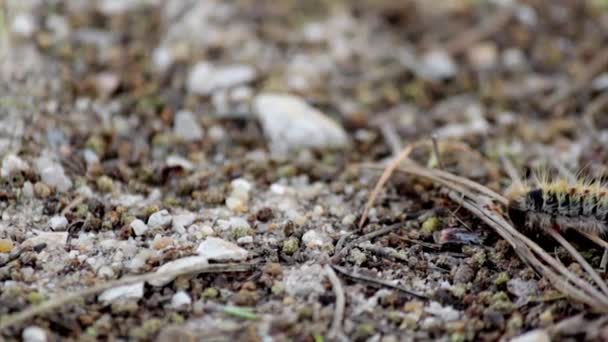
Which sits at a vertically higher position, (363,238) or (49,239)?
(49,239)

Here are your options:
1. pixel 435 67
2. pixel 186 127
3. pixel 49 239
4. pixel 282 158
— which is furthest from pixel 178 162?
pixel 435 67

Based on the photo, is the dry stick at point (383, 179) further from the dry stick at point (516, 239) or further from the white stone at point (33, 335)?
the white stone at point (33, 335)

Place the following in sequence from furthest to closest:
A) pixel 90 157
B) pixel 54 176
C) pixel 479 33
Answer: pixel 479 33, pixel 90 157, pixel 54 176

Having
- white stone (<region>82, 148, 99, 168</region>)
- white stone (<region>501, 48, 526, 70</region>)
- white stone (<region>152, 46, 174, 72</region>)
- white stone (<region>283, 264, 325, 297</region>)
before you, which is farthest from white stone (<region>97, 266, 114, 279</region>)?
white stone (<region>501, 48, 526, 70</region>)

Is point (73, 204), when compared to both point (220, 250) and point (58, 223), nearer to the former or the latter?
point (58, 223)

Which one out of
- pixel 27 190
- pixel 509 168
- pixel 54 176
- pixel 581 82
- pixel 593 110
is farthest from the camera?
pixel 581 82

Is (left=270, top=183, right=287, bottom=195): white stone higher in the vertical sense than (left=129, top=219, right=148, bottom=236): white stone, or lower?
lower

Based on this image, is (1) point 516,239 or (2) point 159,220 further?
(2) point 159,220

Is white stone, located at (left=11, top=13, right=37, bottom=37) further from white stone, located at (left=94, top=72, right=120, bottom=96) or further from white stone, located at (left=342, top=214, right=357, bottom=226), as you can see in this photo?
white stone, located at (left=342, top=214, right=357, bottom=226)
